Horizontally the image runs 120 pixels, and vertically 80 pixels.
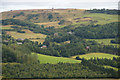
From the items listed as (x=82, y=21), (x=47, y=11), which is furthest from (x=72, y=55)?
(x=47, y=11)

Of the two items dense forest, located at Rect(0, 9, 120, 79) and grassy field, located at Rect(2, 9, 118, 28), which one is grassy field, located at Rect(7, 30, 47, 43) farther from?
grassy field, located at Rect(2, 9, 118, 28)

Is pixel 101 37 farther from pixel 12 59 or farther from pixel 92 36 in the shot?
pixel 12 59

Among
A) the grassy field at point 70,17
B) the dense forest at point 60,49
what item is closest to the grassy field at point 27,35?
the dense forest at point 60,49

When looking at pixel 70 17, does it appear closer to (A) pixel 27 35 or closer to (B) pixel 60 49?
(A) pixel 27 35

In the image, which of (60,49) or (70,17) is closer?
(60,49)

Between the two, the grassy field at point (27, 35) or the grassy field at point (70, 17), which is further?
the grassy field at point (70, 17)

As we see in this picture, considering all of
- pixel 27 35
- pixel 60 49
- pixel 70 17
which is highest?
pixel 70 17

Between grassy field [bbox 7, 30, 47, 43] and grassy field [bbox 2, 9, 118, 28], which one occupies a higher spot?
grassy field [bbox 2, 9, 118, 28]

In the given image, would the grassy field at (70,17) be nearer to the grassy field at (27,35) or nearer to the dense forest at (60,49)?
the dense forest at (60,49)

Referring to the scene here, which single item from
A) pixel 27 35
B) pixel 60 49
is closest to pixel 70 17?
pixel 27 35

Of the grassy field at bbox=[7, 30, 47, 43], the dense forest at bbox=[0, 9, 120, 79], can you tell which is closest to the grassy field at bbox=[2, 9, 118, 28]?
the dense forest at bbox=[0, 9, 120, 79]

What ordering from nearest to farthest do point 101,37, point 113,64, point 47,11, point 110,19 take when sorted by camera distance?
point 113,64 → point 101,37 → point 110,19 → point 47,11
